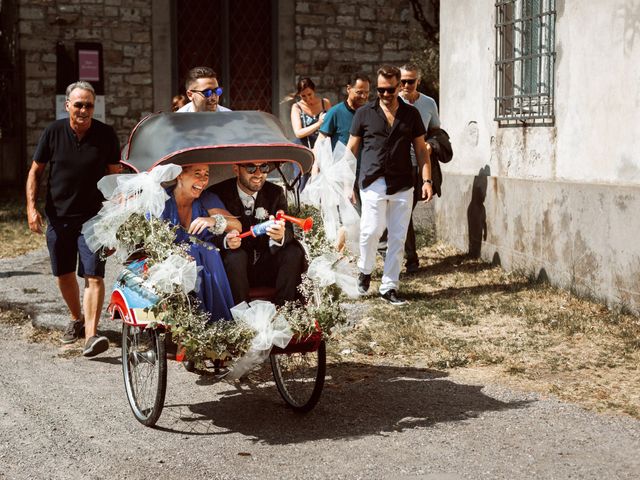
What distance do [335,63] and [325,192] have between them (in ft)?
46.5

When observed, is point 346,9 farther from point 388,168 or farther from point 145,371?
point 145,371

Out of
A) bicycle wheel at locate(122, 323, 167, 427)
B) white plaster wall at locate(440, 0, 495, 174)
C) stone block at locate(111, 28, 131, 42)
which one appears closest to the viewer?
bicycle wheel at locate(122, 323, 167, 427)

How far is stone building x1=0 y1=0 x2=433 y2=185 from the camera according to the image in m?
19.0

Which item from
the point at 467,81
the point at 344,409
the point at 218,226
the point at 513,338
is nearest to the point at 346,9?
the point at 467,81

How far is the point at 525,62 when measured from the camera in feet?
35.7

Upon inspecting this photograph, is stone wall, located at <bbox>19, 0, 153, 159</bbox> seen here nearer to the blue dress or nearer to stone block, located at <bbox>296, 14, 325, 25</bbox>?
Result: stone block, located at <bbox>296, 14, 325, 25</bbox>

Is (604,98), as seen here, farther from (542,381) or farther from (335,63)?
(335,63)

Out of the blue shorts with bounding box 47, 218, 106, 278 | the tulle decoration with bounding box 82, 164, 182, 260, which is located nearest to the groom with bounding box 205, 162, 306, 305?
the tulle decoration with bounding box 82, 164, 182, 260

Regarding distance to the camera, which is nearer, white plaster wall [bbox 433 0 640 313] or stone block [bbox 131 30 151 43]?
white plaster wall [bbox 433 0 640 313]

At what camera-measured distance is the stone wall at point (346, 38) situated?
20.0 m

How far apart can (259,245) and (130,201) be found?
2.63 feet

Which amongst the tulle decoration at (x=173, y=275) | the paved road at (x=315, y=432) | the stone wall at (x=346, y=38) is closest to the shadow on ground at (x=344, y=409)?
the paved road at (x=315, y=432)

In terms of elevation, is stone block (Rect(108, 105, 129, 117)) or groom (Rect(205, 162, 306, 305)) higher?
stone block (Rect(108, 105, 129, 117))

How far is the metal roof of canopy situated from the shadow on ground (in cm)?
138
